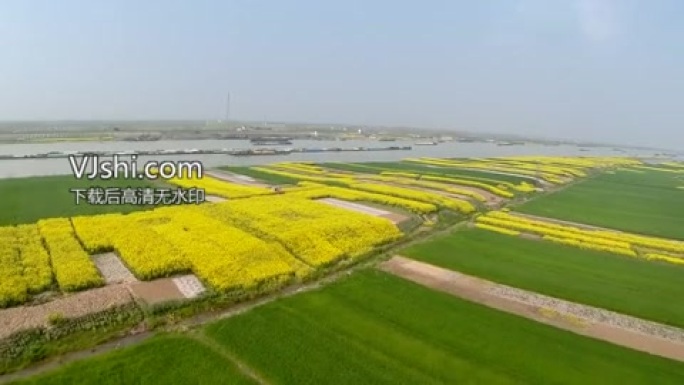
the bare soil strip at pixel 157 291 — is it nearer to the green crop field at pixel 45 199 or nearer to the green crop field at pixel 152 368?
the green crop field at pixel 152 368

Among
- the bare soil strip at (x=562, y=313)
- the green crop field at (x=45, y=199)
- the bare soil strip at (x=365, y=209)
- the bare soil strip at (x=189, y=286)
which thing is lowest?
the green crop field at (x=45, y=199)

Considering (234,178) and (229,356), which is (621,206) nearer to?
(234,178)

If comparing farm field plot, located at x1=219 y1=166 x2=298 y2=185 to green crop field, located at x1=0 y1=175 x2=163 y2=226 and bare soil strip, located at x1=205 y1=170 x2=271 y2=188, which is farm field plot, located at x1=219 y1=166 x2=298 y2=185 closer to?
bare soil strip, located at x1=205 y1=170 x2=271 y2=188

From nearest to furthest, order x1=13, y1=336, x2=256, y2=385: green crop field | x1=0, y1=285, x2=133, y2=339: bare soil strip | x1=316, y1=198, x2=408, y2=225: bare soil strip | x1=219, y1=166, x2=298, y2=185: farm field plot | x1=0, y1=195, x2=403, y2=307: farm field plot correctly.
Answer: x1=13, y1=336, x2=256, y2=385: green crop field, x1=0, y1=285, x2=133, y2=339: bare soil strip, x1=0, y1=195, x2=403, y2=307: farm field plot, x1=316, y1=198, x2=408, y2=225: bare soil strip, x1=219, y1=166, x2=298, y2=185: farm field plot

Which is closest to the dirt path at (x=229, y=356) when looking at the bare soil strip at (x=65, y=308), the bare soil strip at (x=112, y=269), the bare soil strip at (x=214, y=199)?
the bare soil strip at (x=65, y=308)

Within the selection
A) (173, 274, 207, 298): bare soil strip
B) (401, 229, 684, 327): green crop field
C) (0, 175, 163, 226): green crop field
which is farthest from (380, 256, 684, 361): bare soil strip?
(0, 175, 163, 226): green crop field

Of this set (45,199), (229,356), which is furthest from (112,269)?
(45,199)

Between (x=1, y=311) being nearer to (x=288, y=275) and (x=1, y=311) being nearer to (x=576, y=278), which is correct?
(x=288, y=275)
